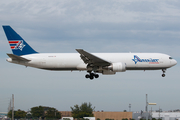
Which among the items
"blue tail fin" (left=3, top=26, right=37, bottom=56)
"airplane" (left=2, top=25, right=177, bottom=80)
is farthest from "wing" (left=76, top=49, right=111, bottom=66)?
"blue tail fin" (left=3, top=26, right=37, bottom=56)

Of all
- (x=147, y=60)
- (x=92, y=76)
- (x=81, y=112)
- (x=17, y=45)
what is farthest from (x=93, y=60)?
(x=81, y=112)

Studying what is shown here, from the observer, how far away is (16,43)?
43781 mm

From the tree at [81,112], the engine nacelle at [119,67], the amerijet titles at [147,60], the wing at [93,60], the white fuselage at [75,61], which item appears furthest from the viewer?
the tree at [81,112]

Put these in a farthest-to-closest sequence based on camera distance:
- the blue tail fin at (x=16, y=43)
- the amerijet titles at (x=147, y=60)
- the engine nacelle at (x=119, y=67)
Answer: the blue tail fin at (x=16, y=43), the amerijet titles at (x=147, y=60), the engine nacelle at (x=119, y=67)

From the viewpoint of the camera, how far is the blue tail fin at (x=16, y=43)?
141ft

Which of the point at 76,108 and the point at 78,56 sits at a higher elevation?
the point at 78,56

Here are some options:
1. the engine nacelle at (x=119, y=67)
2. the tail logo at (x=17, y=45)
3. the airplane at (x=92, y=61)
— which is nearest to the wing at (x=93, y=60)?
the airplane at (x=92, y=61)

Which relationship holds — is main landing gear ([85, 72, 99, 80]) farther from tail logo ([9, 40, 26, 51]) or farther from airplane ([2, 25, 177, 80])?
tail logo ([9, 40, 26, 51])

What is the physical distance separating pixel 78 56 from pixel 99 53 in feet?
11.7

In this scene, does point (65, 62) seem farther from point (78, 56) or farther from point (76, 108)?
point (76, 108)

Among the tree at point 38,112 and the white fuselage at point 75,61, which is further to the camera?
the tree at point 38,112

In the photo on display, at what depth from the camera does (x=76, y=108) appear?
235 feet

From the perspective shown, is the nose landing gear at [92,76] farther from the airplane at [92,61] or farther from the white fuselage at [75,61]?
the white fuselage at [75,61]

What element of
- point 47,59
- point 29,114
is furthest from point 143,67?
point 29,114
